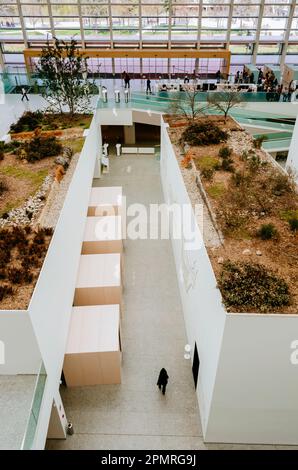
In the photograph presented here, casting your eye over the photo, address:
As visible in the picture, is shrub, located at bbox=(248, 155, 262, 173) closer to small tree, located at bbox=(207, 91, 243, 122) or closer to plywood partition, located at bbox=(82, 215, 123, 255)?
plywood partition, located at bbox=(82, 215, 123, 255)

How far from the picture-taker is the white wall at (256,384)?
672cm

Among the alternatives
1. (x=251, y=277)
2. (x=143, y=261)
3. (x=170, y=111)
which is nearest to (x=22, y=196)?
(x=143, y=261)

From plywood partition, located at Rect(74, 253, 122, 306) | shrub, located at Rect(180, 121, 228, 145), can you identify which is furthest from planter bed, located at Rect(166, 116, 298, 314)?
plywood partition, located at Rect(74, 253, 122, 306)

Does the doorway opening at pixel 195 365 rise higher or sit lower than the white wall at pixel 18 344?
lower

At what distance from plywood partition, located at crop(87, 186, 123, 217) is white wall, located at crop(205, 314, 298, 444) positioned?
358 inches

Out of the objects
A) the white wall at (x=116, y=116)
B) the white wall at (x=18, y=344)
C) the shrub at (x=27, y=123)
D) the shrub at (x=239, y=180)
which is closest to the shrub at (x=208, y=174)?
the shrub at (x=239, y=180)

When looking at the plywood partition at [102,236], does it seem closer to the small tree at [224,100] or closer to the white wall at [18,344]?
the white wall at [18,344]

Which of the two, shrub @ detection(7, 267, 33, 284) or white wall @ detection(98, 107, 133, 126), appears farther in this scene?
white wall @ detection(98, 107, 133, 126)

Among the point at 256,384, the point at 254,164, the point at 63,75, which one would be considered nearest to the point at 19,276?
the point at 256,384

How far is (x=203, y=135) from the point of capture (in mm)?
16156

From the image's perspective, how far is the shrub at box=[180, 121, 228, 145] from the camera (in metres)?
16.0

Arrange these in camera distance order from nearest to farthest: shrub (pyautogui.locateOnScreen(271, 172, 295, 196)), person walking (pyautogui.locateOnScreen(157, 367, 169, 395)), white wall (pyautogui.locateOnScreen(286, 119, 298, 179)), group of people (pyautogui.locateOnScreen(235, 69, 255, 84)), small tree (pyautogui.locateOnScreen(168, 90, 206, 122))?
person walking (pyautogui.locateOnScreen(157, 367, 169, 395)) → shrub (pyautogui.locateOnScreen(271, 172, 295, 196)) → white wall (pyautogui.locateOnScreen(286, 119, 298, 179)) → small tree (pyautogui.locateOnScreen(168, 90, 206, 122)) → group of people (pyautogui.locateOnScreen(235, 69, 255, 84))

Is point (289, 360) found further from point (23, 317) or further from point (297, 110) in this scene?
point (297, 110)

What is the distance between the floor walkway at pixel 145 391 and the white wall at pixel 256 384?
3.84 ft
